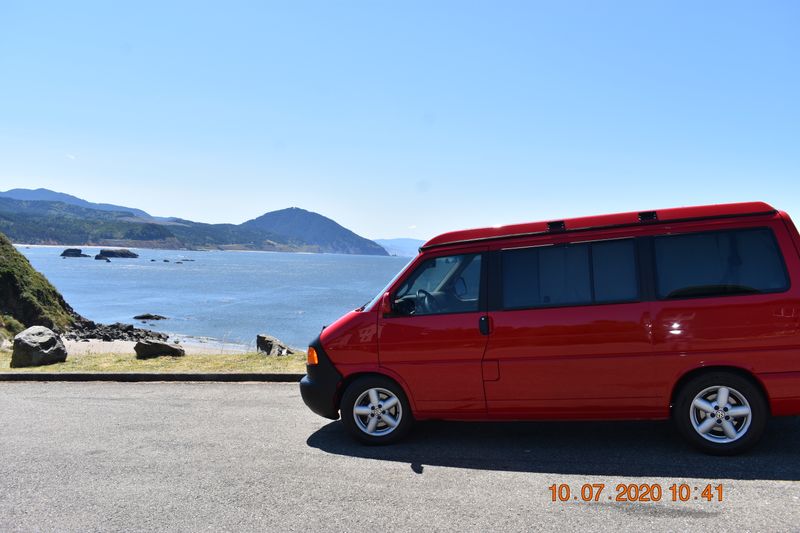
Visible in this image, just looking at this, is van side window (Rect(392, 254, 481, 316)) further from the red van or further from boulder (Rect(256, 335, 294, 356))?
boulder (Rect(256, 335, 294, 356))

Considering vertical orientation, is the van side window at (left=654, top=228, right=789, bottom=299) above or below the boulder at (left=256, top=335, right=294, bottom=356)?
above

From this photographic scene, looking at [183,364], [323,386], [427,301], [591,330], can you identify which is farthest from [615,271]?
[183,364]

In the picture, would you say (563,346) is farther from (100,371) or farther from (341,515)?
(100,371)

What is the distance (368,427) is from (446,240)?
6.87ft

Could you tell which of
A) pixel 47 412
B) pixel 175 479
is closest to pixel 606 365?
pixel 175 479

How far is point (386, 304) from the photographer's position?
5.89 metres

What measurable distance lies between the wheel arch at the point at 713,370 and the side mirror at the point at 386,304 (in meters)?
2.76

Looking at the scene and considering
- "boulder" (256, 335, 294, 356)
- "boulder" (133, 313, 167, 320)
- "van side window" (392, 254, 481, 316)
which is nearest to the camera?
"van side window" (392, 254, 481, 316)

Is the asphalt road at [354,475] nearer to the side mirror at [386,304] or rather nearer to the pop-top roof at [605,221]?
the side mirror at [386,304]

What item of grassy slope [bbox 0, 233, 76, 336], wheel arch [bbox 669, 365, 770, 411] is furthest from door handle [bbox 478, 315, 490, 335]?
grassy slope [bbox 0, 233, 76, 336]

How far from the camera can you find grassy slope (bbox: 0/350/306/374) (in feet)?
32.8

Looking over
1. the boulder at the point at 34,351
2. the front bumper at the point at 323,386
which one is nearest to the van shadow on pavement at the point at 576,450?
the front bumper at the point at 323,386

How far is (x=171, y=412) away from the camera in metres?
7.56
